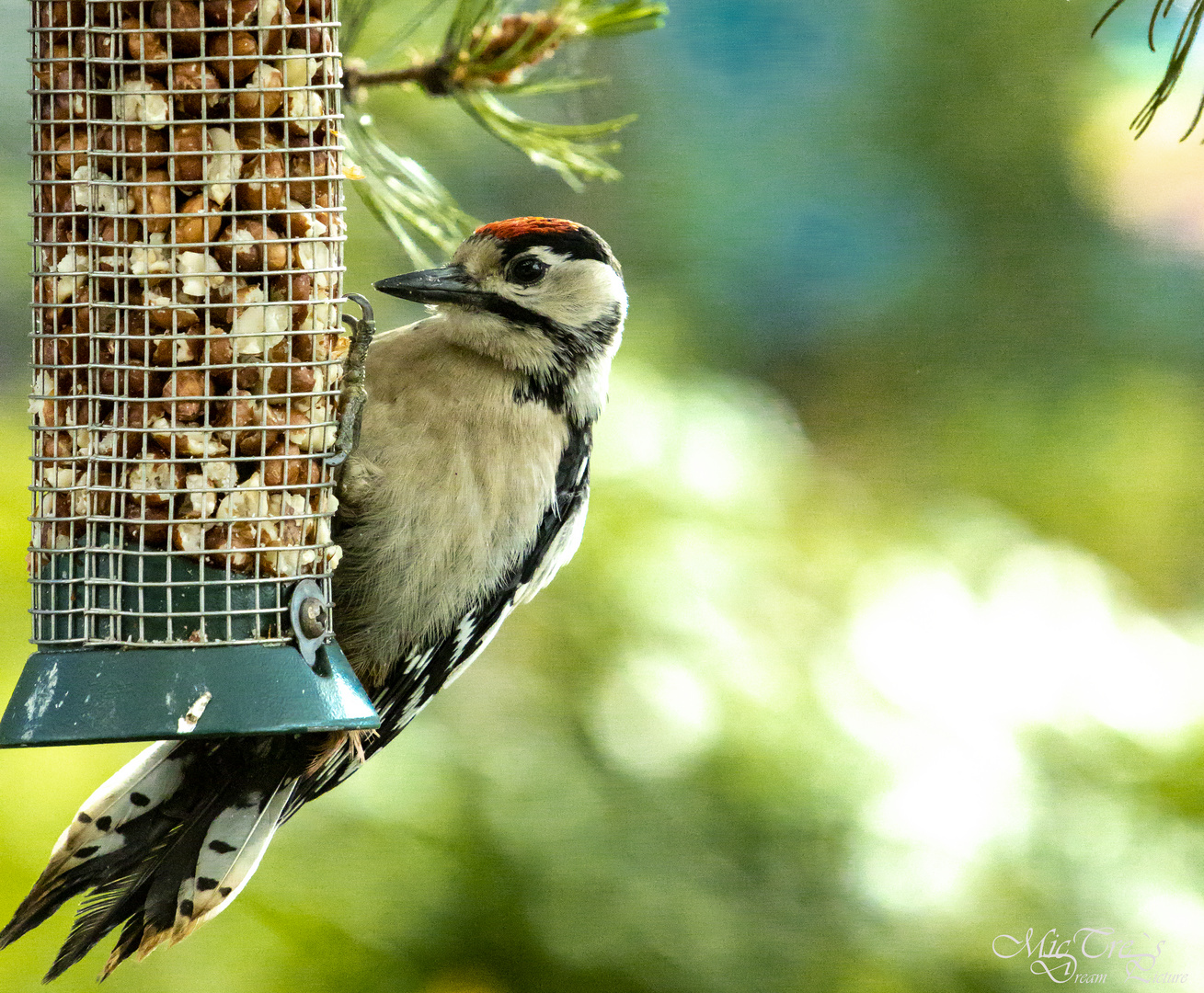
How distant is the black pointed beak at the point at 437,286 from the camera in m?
2.09

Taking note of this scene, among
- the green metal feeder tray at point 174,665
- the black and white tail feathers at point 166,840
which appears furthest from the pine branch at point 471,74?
the black and white tail feathers at point 166,840

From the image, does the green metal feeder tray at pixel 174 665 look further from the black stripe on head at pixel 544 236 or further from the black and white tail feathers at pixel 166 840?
the black stripe on head at pixel 544 236

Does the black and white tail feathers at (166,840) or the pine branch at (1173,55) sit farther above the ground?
the pine branch at (1173,55)

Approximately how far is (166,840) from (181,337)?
0.82 m

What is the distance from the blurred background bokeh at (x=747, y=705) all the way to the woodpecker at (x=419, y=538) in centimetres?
109

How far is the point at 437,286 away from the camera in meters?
2.18

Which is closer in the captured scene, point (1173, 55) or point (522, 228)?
point (1173, 55)

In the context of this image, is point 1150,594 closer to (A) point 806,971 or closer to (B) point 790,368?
(B) point 790,368

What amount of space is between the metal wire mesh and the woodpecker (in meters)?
0.30

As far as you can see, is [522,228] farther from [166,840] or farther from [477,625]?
[166,840]

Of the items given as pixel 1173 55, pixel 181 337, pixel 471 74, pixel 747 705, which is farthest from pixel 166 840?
pixel 747 705

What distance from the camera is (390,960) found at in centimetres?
365

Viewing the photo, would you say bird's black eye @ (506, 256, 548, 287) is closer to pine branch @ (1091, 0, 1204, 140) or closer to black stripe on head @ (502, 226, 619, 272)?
black stripe on head @ (502, 226, 619, 272)

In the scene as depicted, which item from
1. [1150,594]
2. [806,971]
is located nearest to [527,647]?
[806,971]
